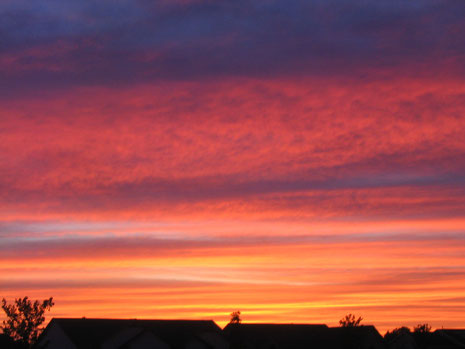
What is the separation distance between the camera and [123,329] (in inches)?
3285

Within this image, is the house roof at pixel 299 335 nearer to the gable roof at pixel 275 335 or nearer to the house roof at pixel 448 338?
the gable roof at pixel 275 335

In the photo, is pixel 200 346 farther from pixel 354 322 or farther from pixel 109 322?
pixel 354 322

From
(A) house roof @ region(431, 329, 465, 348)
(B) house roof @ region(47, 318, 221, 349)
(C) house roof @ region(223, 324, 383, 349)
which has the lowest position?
(B) house roof @ region(47, 318, 221, 349)

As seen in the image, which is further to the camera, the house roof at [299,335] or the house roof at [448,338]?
the house roof at [448,338]

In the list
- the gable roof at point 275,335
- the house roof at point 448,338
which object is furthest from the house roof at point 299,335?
the house roof at point 448,338

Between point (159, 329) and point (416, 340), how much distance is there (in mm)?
41028

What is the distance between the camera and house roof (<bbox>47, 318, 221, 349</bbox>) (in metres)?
81.8

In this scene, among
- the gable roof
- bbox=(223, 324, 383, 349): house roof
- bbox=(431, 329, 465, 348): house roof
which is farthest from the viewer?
bbox=(431, 329, 465, 348): house roof

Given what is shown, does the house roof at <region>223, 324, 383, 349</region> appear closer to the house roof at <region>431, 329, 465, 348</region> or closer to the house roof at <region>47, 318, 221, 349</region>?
the house roof at <region>47, 318, 221, 349</region>

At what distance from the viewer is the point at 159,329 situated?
87.5 m

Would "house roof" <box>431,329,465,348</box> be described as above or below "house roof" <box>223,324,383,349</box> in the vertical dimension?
above

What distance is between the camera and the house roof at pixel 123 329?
81.8 meters

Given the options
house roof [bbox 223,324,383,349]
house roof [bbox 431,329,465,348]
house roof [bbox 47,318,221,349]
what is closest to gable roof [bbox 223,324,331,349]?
house roof [bbox 223,324,383,349]

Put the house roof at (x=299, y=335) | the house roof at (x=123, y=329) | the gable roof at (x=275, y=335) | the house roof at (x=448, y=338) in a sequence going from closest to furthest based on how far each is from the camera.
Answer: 1. the house roof at (x=123, y=329)
2. the gable roof at (x=275, y=335)
3. the house roof at (x=299, y=335)
4. the house roof at (x=448, y=338)
